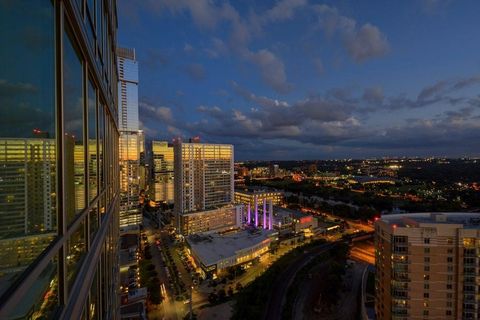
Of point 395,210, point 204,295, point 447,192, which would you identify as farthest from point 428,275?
point 447,192

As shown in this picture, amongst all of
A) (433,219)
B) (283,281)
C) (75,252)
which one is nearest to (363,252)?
(283,281)

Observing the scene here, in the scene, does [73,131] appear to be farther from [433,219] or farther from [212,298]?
[212,298]

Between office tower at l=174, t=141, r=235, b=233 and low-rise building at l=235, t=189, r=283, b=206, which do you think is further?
low-rise building at l=235, t=189, r=283, b=206

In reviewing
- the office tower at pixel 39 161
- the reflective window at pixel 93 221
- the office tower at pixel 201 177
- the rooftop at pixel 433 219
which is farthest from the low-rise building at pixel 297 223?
the office tower at pixel 39 161

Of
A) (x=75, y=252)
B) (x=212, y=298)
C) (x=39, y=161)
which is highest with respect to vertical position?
(x=39, y=161)

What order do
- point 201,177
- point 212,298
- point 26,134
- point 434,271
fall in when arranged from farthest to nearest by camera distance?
point 201,177
point 212,298
point 434,271
point 26,134

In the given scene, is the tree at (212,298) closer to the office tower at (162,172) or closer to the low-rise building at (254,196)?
the low-rise building at (254,196)

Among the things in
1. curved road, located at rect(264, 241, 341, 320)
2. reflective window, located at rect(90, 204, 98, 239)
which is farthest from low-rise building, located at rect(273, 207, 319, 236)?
reflective window, located at rect(90, 204, 98, 239)

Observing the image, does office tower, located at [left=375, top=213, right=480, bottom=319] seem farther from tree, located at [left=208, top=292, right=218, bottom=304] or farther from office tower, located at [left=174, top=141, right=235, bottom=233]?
office tower, located at [left=174, top=141, right=235, bottom=233]
